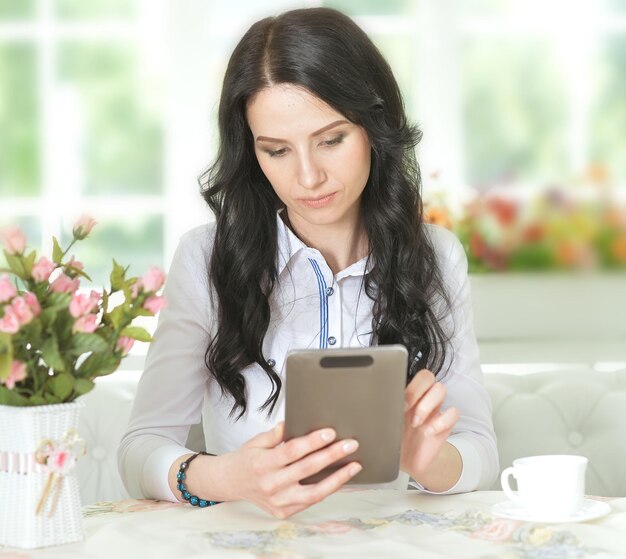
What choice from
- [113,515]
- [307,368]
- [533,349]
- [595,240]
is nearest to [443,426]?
[307,368]

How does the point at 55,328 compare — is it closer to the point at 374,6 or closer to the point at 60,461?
the point at 60,461

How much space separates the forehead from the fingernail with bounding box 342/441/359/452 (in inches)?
23.6

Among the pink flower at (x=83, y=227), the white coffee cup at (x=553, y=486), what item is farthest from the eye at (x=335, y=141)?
the white coffee cup at (x=553, y=486)

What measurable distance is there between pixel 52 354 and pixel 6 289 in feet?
0.31

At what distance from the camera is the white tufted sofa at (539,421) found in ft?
7.41

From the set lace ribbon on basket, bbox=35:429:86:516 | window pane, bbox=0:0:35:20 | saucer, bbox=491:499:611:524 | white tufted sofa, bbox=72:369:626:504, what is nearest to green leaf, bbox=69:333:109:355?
lace ribbon on basket, bbox=35:429:86:516

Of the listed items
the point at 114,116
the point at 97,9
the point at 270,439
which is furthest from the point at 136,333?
the point at 97,9

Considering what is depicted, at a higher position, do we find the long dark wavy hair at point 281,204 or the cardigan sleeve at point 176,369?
the long dark wavy hair at point 281,204

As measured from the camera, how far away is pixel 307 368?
4.16 ft

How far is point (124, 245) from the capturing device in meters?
4.26

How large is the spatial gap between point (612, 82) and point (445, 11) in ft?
2.45

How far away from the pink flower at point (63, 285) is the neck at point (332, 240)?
765mm

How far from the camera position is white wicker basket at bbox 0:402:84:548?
1.21 metres

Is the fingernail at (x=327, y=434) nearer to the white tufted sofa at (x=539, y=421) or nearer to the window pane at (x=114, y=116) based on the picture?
the white tufted sofa at (x=539, y=421)
